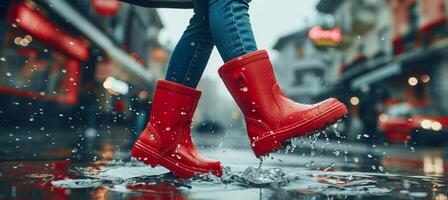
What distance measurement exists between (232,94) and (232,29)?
0.95ft

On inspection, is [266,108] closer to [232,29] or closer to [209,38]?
[232,29]

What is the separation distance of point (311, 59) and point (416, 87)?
26.4 metres

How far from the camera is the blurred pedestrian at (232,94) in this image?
1.89 m

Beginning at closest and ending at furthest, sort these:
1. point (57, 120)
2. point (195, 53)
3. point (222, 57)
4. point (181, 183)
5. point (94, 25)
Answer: point (181, 183)
point (222, 57)
point (195, 53)
point (57, 120)
point (94, 25)

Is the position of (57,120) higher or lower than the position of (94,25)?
lower

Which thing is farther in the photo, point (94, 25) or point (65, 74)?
point (94, 25)

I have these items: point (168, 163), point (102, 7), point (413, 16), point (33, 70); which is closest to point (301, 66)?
point (413, 16)

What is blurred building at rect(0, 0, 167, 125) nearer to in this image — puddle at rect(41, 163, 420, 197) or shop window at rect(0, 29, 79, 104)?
shop window at rect(0, 29, 79, 104)

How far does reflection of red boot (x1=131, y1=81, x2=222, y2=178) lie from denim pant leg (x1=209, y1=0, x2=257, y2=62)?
1.16 ft

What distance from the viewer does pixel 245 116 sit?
2.01 meters

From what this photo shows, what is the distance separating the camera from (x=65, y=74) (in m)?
12.2

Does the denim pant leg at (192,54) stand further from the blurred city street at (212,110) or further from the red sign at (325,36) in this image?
the red sign at (325,36)

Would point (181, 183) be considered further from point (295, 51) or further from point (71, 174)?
point (295, 51)

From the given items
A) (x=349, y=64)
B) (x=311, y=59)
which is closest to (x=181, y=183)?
(x=349, y=64)
